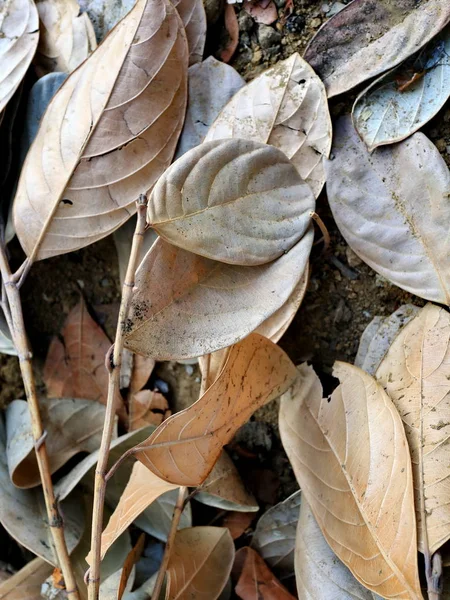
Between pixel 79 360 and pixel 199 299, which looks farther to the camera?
pixel 79 360

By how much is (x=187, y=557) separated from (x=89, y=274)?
509mm

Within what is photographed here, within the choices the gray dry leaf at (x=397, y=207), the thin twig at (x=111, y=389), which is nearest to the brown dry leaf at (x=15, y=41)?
the thin twig at (x=111, y=389)

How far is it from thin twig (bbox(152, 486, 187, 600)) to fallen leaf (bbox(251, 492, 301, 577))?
0.50ft

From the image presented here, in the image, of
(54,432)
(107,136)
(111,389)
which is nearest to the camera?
(111,389)

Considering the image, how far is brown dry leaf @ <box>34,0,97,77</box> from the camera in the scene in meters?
0.95

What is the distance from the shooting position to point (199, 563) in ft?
2.93

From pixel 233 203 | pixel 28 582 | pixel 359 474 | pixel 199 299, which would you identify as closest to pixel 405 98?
pixel 233 203

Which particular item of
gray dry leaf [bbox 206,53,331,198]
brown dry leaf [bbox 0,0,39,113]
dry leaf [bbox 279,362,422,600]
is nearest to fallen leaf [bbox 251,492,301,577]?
dry leaf [bbox 279,362,422,600]

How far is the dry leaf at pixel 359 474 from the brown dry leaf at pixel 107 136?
417 mm

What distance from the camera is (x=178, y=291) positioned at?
78cm

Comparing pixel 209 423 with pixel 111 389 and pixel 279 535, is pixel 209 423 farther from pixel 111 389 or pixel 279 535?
pixel 279 535

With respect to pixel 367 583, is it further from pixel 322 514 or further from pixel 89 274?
pixel 89 274

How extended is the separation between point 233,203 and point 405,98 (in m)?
0.30

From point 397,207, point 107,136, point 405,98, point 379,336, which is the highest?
point 107,136
